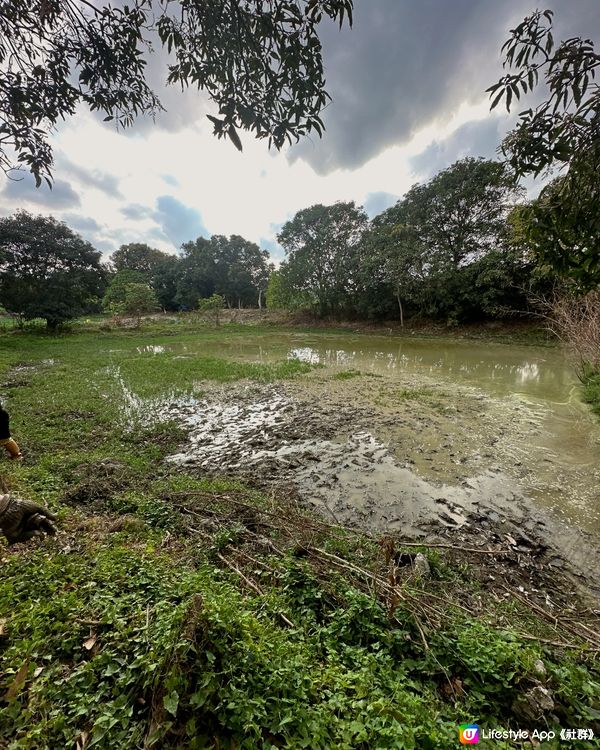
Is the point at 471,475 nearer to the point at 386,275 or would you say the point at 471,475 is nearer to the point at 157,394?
the point at 157,394

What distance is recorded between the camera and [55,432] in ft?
20.7

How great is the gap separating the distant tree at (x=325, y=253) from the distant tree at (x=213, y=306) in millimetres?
8313

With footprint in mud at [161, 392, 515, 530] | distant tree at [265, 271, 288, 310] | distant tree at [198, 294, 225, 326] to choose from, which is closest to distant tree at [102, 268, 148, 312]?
distant tree at [198, 294, 225, 326]

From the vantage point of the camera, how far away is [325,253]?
32906 millimetres

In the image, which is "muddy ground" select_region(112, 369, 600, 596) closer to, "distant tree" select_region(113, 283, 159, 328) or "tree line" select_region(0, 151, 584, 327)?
"tree line" select_region(0, 151, 584, 327)

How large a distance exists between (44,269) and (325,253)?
80.4 ft

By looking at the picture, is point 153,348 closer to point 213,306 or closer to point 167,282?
point 213,306

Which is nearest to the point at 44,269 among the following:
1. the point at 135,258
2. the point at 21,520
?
the point at 21,520

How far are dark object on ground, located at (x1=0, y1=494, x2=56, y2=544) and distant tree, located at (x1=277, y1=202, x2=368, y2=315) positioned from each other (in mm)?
30401

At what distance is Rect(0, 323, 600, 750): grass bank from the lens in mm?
1472

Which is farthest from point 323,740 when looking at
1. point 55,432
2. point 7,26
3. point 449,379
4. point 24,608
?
point 449,379

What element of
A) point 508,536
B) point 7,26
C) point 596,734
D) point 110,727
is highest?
point 7,26

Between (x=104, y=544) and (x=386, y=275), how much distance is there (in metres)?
28.5

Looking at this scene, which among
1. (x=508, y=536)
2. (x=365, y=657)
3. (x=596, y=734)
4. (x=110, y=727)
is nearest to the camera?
(x=110, y=727)
